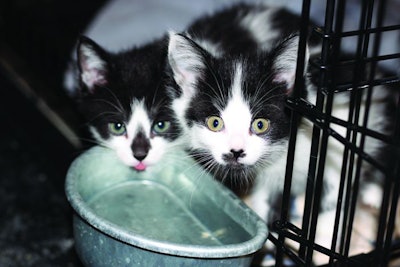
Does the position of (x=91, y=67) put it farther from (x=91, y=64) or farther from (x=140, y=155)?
(x=140, y=155)

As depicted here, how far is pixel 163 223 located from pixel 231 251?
484 mm

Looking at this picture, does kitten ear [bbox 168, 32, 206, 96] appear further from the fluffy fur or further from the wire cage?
the wire cage

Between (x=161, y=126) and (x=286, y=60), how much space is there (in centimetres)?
49

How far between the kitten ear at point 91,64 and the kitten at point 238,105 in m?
0.26

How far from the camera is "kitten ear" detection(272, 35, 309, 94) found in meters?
1.60

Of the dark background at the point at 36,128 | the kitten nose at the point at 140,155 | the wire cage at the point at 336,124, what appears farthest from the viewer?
the dark background at the point at 36,128

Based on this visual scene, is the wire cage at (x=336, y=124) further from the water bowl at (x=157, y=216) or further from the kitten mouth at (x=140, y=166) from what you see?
the kitten mouth at (x=140, y=166)

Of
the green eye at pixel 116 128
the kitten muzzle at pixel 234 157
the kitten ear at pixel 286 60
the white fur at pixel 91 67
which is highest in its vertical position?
the kitten ear at pixel 286 60

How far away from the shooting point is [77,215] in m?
1.64

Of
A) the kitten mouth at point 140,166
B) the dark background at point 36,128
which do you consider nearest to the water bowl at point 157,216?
the kitten mouth at point 140,166

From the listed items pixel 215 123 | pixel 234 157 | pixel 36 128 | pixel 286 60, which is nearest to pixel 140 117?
pixel 215 123

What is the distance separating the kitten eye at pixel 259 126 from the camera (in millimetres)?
1691

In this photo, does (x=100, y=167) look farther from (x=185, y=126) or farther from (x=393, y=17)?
(x=393, y=17)

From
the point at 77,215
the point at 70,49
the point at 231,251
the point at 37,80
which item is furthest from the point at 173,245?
the point at 37,80
